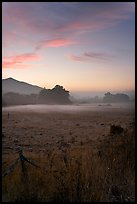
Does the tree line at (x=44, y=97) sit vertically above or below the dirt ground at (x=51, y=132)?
above

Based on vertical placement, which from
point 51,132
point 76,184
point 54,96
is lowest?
point 51,132

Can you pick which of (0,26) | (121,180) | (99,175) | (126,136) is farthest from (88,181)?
(0,26)

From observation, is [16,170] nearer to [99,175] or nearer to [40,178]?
[40,178]

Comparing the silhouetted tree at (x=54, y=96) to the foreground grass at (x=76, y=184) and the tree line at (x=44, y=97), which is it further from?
the foreground grass at (x=76, y=184)

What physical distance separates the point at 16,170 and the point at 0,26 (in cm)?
340

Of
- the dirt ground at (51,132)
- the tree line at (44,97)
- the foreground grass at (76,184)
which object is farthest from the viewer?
the tree line at (44,97)

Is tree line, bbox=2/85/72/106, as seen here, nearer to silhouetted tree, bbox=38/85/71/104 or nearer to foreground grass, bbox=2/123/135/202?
silhouetted tree, bbox=38/85/71/104

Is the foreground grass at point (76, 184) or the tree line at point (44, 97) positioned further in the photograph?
the tree line at point (44, 97)

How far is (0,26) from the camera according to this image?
5.11 metres

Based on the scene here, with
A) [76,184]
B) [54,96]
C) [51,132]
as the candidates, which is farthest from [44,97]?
[76,184]

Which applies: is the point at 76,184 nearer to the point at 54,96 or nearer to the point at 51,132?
the point at 51,132

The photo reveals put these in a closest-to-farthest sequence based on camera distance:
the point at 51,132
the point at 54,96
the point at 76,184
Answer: the point at 76,184
the point at 51,132
the point at 54,96

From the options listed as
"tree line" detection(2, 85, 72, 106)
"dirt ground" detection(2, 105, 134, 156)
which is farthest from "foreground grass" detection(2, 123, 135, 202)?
"tree line" detection(2, 85, 72, 106)

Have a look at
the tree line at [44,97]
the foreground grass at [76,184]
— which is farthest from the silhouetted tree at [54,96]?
the foreground grass at [76,184]
